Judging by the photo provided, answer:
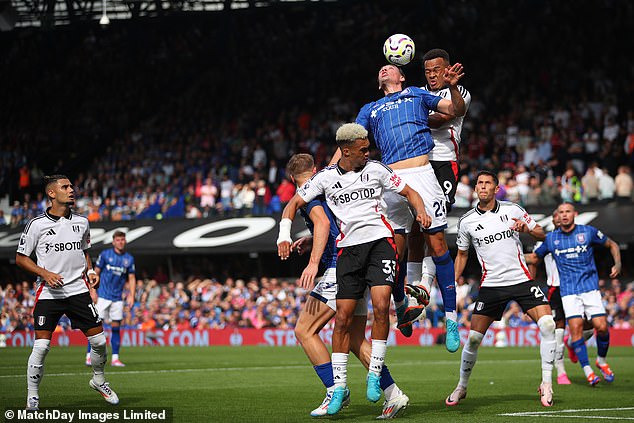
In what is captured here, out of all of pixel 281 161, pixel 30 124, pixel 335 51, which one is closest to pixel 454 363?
pixel 281 161

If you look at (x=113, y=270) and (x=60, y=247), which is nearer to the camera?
(x=60, y=247)

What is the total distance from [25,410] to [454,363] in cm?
1081

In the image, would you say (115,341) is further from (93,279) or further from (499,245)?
(499,245)

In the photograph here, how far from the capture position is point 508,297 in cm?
1227

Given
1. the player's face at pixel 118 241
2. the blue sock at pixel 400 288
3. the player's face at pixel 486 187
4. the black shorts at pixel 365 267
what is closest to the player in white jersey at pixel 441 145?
the blue sock at pixel 400 288

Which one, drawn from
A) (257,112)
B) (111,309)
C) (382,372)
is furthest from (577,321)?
(257,112)

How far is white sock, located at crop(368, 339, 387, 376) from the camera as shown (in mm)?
10187

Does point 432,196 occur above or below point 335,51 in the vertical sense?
below

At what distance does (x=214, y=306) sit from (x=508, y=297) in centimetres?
2042

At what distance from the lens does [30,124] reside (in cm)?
4262

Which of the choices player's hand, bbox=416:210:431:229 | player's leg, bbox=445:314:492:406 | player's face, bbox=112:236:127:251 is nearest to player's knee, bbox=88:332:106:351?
player's leg, bbox=445:314:492:406

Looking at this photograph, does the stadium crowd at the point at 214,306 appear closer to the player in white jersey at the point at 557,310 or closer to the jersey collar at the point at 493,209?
the player in white jersey at the point at 557,310

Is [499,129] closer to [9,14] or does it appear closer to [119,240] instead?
[119,240]

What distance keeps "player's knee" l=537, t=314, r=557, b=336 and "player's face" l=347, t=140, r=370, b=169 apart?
11.1 feet
